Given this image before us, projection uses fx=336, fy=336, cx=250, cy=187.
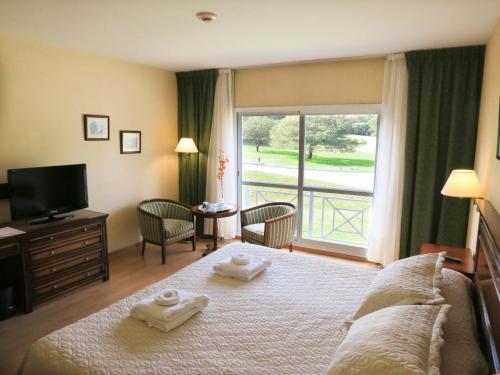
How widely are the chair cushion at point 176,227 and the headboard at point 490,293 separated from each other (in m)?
3.31

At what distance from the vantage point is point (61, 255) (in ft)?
11.1

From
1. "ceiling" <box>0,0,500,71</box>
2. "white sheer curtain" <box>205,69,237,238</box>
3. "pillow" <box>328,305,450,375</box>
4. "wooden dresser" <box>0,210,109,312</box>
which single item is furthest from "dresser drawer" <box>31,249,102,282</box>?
"pillow" <box>328,305,450,375</box>

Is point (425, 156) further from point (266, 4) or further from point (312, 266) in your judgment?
point (266, 4)

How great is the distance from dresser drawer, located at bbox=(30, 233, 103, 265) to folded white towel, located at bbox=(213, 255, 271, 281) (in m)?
1.80

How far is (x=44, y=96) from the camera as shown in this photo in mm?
3664

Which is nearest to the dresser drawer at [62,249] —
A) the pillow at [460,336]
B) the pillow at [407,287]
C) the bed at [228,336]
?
the bed at [228,336]

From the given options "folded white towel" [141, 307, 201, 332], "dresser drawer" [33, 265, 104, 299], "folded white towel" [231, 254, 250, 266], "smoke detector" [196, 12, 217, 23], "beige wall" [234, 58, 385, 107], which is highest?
"smoke detector" [196, 12, 217, 23]

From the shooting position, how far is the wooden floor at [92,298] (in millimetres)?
2676

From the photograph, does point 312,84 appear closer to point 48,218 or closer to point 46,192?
point 46,192

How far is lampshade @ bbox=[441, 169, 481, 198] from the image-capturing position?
2.78 meters

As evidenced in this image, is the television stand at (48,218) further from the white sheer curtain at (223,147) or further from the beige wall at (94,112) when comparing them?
the white sheer curtain at (223,147)

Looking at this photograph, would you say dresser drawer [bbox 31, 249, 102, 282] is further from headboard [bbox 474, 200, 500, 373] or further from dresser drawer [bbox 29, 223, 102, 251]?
headboard [bbox 474, 200, 500, 373]

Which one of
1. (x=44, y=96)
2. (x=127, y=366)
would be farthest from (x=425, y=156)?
(x=44, y=96)

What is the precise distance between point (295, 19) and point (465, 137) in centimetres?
228
